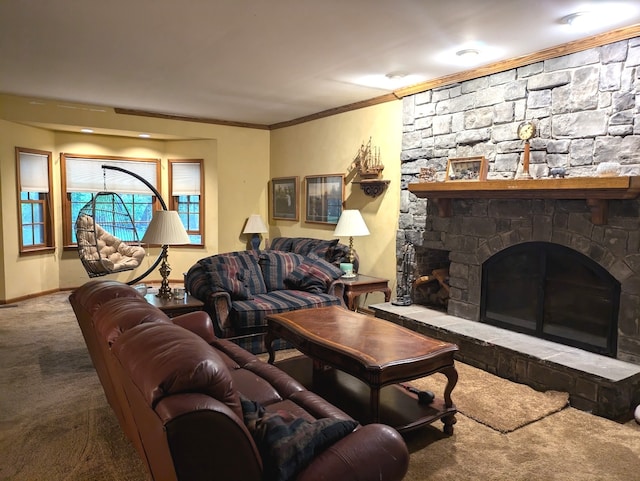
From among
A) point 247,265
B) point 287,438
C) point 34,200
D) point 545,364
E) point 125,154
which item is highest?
point 125,154

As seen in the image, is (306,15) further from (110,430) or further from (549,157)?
(110,430)

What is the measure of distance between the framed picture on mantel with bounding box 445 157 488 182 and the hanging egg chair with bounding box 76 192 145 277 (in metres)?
4.40

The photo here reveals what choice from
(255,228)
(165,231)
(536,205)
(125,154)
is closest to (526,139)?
(536,205)

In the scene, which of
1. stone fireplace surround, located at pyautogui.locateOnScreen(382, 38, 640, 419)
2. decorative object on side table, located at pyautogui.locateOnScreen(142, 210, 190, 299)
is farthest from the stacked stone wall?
decorative object on side table, located at pyautogui.locateOnScreen(142, 210, 190, 299)

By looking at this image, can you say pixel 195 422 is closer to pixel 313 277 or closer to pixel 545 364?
pixel 545 364

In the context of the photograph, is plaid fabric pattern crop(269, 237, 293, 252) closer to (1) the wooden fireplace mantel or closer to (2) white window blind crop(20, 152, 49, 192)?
(1) the wooden fireplace mantel

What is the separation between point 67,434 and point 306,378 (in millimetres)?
1506

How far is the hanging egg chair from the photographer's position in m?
6.03

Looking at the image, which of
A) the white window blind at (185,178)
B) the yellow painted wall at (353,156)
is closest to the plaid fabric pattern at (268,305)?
the yellow painted wall at (353,156)

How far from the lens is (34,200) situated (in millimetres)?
6465

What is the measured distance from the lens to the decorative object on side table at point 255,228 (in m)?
7.27

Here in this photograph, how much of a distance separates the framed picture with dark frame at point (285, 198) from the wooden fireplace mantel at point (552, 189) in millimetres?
2911

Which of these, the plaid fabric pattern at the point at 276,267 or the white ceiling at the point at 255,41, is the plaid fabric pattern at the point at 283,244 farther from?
the white ceiling at the point at 255,41

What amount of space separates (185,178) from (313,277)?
363 centimetres
